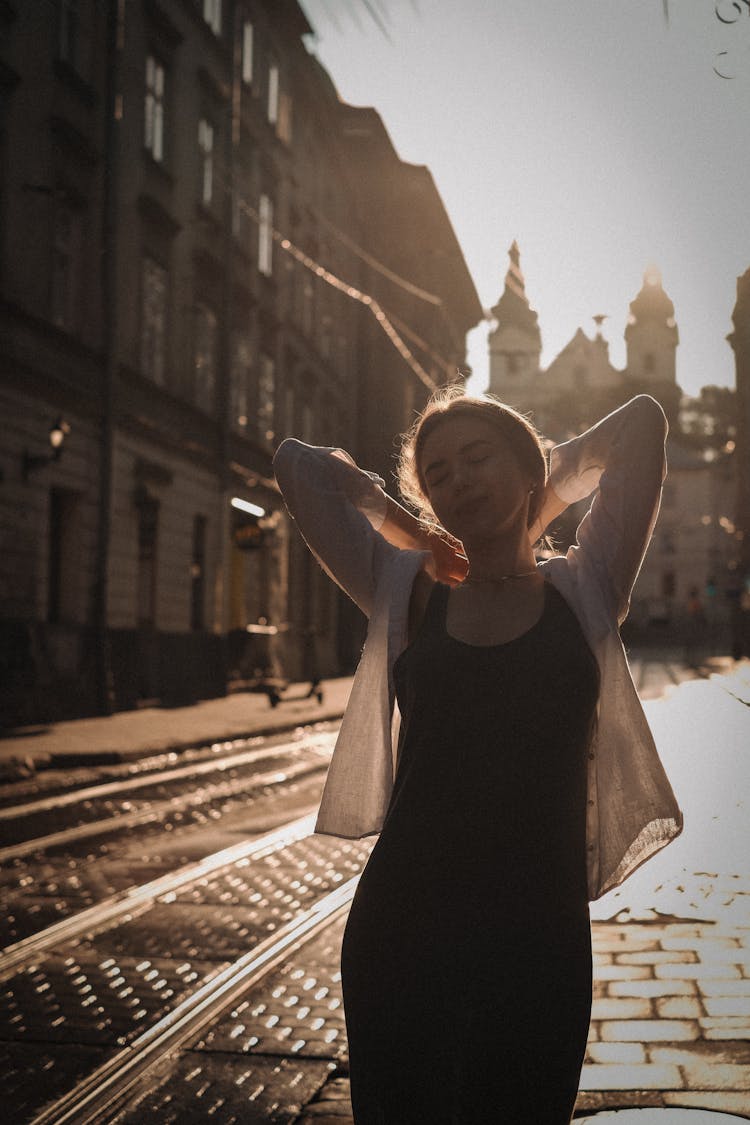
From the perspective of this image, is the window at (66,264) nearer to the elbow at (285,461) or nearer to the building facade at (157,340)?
the building facade at (157,340)

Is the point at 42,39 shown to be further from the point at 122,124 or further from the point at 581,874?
the point at 581,874

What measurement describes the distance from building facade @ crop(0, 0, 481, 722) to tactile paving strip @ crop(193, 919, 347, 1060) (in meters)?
8.52

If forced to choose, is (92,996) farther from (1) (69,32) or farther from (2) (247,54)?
(2) (247,54)

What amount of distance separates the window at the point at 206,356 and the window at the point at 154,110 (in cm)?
299

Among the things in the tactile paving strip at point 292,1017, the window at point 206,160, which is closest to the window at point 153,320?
the window at point 206,160

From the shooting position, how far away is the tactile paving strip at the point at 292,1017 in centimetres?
435

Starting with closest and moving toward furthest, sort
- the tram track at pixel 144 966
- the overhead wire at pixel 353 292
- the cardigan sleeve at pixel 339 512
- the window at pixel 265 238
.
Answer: the cardigan sleeve at pixel 339 512, the tram track at pixel 144 966, the overhead wire at pixel 353 292, the window at pixel 265 238

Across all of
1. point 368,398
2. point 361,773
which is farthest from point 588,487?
point 368,398

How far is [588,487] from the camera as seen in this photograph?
2402 millimetres

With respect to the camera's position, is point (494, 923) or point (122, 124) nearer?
point (494, 923)

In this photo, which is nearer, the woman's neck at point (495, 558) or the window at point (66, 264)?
the woman's neck at point (495, 558)

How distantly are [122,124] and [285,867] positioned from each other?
16.0 meters

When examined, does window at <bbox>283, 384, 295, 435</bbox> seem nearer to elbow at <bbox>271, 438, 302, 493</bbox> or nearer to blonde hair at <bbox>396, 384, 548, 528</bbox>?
elbow at <bbox>271, 438, 302, 493</bbox>

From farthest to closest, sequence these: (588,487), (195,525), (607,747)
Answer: (195,525), (588,487), (607,747)
